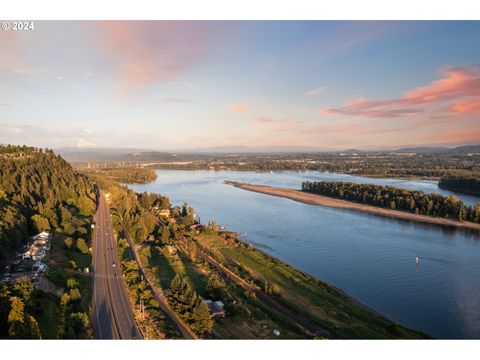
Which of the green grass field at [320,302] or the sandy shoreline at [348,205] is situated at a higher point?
the sandy shoreline at [348,205]

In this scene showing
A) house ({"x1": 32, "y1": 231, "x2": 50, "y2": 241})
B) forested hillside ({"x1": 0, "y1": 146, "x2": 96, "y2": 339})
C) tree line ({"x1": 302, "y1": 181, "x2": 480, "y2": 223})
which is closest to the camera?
forested hillside ({"x1": 0, "y1": 146, "x2": 96, "y2": 339})

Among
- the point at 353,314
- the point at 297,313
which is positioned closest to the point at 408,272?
the point at 353,314

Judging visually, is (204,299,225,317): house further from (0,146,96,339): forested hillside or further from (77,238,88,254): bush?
(77,238,88,254): bush

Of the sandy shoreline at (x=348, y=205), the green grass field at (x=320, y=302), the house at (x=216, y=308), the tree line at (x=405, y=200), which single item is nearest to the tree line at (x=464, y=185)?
the tree line at (x=405, y=200)

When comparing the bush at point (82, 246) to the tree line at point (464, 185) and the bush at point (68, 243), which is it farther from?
the tree line at point (464, 185)

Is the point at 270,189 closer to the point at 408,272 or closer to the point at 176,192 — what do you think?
the point at 176,192

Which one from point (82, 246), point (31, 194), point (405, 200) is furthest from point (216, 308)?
point (405, 200)

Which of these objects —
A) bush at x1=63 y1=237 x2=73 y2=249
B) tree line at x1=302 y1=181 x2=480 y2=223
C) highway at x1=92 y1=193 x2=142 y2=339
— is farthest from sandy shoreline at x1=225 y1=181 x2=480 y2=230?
bush at x1=63 y1=237 x2=73 y2=249
